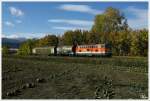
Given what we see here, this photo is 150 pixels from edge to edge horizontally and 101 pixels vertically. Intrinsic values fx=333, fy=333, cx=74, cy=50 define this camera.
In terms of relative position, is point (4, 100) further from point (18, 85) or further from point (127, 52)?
point (127, 52)

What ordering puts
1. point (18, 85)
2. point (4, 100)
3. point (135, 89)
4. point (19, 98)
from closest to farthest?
point (4, 100) < point (19, 98) < point (135, 89) < point (18, 85)

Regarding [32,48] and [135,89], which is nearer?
[135,89]

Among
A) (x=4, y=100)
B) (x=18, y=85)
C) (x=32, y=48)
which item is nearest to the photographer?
(x=4, y=100)

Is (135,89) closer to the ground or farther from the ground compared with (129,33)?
closer to the ground

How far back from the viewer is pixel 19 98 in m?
14.6

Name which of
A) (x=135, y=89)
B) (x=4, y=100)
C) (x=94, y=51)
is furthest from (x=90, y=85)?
(x=94, y=51)

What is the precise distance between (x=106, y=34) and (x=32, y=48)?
53.7 ft

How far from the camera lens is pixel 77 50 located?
53.3 meters

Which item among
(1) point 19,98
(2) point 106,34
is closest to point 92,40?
(2) point 106,34

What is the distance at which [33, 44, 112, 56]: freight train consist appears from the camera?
48.3 m

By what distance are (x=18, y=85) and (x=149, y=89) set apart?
23.3ft

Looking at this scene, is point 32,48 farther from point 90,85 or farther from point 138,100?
point 138,100

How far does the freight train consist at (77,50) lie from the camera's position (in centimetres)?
4828

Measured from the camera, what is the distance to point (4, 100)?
43.9ft
